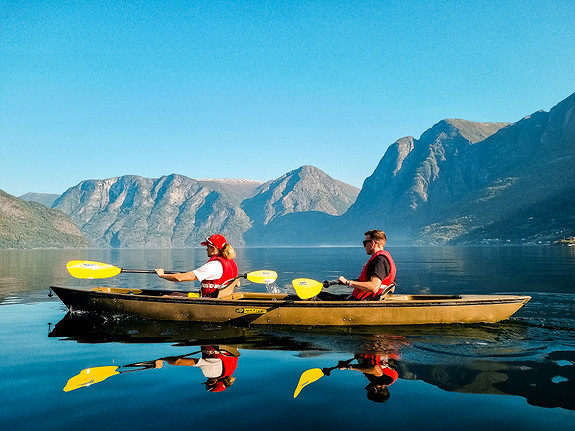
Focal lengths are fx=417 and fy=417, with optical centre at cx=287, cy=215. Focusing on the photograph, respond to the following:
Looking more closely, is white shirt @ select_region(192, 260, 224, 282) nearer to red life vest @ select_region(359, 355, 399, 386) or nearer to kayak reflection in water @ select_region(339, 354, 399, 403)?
kayak reflection in water @ select_region(339, 354, 399, 403)

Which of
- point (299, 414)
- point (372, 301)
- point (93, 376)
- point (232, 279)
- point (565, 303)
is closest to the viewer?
point (299, 414)

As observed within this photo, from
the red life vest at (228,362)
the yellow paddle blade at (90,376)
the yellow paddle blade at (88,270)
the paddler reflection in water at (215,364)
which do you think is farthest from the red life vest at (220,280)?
the yellow paddle blade at (90,376)

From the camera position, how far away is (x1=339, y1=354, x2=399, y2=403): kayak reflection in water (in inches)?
265

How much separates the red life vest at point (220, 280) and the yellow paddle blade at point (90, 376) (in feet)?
14.2

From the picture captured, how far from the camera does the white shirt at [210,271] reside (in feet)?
37.5

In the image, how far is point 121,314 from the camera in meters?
13.2

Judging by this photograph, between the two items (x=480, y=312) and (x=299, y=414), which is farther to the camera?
(x=480, y=312)

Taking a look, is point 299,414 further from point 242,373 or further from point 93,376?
point 93,376

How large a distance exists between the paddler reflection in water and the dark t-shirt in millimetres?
4096

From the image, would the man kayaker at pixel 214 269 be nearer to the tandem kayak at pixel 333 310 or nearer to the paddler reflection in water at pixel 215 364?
the tandem kayak at pixel 333 310

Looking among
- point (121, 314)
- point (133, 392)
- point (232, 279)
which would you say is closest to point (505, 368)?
point (133, 392)

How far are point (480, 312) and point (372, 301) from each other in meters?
3.33

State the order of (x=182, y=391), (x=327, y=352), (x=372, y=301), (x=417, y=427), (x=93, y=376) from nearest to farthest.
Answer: (x=417, y=427)
(x=182, y=391)
(x=93, y=376)
(x=327, y=352)
(x=372, y=301)

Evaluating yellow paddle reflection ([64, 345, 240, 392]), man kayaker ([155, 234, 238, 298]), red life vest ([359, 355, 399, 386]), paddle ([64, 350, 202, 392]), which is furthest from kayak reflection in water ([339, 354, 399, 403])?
man kayaker ([155, 234, 238, 298])
